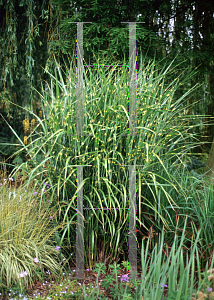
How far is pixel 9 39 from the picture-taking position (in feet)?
15.1

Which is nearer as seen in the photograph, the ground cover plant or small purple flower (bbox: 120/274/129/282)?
small purple flower (bbox: 120/274/129/282)

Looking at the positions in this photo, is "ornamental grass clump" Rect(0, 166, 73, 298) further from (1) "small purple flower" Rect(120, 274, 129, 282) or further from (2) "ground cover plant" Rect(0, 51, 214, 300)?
(1) "small purple flower" Rect(120, 274, 129, 282)

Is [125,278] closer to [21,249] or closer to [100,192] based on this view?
[100,192]

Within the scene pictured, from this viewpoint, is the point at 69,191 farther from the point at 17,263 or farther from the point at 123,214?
the point at 17,263

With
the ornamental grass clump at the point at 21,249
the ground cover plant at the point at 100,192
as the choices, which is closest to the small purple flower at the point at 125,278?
the ground cover plant at the point at 100,192

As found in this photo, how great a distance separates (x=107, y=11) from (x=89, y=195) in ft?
8.66

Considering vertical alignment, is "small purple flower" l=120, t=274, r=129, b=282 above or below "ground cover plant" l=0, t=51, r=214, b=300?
below

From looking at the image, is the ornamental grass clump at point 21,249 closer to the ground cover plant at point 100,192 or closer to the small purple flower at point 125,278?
the ground cover plant at point 100,192

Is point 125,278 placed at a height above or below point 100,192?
below

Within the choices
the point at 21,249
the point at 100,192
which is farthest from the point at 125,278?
the point at 21,249

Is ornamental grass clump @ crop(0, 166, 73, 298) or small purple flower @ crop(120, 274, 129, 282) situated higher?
ornamental grass clump @ crop(0, 166, 73, 298)

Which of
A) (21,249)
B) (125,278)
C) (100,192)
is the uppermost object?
(100,192)

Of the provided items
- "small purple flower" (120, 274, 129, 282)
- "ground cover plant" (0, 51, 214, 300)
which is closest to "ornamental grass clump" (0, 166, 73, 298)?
"ground cover plant" (0, 51, 214, 300)

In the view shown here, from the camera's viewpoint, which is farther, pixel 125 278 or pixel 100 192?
pixel 100 192
